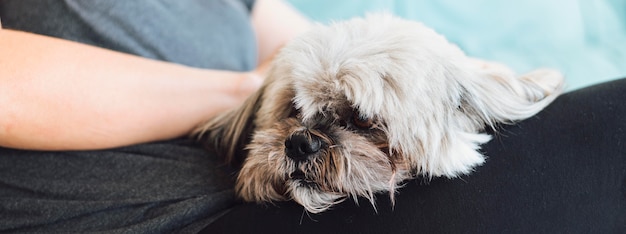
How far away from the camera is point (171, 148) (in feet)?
3.67

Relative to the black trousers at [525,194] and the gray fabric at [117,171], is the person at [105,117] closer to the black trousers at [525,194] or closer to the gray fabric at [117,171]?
the gray fabric at [117,171]

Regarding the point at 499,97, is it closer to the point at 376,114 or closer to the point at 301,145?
the point at 376,114

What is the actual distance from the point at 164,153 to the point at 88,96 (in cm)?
20

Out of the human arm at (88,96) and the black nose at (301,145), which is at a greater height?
the black nose at (301,145)

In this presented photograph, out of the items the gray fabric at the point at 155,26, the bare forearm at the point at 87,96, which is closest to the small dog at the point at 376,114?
the bare forearm at the point at 87,96

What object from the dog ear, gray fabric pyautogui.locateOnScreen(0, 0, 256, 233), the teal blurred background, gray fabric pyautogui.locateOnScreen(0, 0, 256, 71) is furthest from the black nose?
the teal blurred background

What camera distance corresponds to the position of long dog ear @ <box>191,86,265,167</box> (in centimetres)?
112

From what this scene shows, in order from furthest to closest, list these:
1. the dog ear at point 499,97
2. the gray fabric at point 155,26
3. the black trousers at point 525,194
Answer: the gray fabric at point 155,26 → the dog ear at point 499,97 → the black trousers at point 525,194

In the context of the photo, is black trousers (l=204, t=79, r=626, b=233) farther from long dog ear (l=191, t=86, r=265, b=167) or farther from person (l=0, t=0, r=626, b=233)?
long dog ear (l=191, t=86, r=265, b=167)

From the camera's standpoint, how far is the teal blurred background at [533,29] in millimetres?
1672

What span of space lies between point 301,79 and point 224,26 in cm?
49

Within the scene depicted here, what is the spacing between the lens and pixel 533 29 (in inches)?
69.5

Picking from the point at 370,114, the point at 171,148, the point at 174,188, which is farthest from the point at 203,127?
the point at 370,114

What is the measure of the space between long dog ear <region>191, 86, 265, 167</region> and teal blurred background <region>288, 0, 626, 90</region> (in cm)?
75
